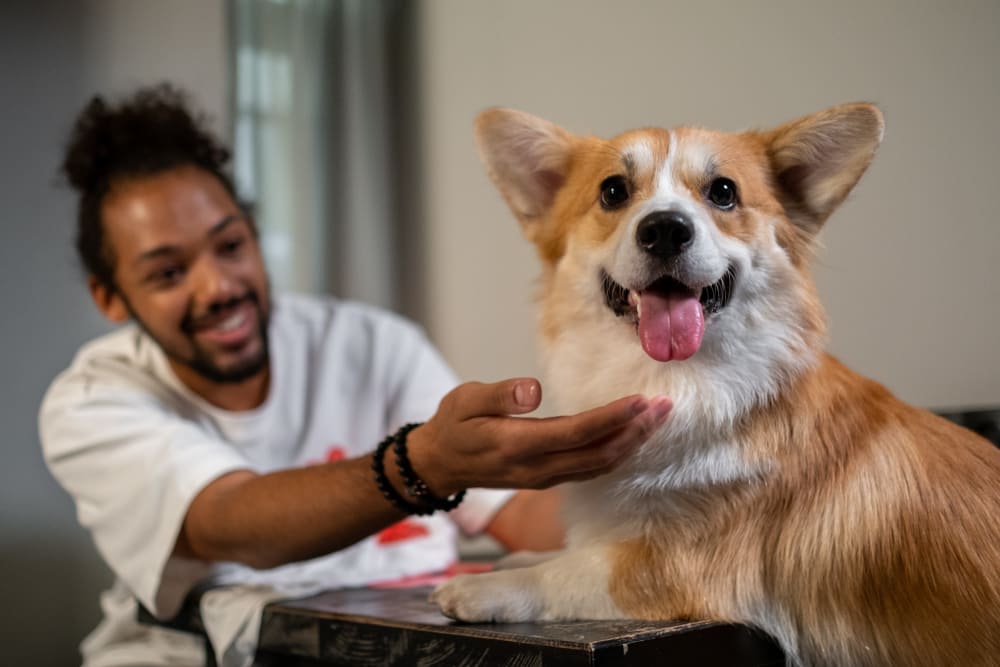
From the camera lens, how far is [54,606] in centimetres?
235

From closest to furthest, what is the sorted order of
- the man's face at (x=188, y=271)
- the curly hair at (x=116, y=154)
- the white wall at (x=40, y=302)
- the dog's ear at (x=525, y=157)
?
the dog's ear at (x=525, y=157)
the man's face at (x=188, y=271)
the curly hair at (x=116, y=154)
the white wall at (x=40, y=302)

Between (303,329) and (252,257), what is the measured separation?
26 centimetres

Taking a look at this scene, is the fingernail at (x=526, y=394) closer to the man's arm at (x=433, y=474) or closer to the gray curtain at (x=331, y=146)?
the man's arm at (x=433, y=474)

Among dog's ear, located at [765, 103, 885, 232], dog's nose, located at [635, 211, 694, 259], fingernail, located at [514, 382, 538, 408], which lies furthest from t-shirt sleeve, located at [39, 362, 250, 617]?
dog's ear, located at [765, 103, 885, 232]

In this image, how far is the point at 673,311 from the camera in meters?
1.02

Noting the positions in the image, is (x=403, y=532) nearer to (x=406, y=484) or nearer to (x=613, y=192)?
(x=406, y=484)

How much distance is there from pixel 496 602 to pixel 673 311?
0.40 meters

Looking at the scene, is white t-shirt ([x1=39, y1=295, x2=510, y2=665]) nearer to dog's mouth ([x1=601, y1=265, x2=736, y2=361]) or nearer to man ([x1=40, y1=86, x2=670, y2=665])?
man ([x1=40, y1=86, x2=670, y2=665])

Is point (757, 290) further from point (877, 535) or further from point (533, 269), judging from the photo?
point (533, 269)

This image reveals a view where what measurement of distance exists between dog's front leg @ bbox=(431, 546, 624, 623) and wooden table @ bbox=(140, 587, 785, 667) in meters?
0.02

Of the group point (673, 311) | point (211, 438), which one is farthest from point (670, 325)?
point (211, 438)

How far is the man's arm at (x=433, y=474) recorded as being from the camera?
937 mm

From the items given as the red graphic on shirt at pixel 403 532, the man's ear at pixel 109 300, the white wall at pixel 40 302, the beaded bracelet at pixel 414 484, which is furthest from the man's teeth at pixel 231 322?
the white wall at pixel 40 302

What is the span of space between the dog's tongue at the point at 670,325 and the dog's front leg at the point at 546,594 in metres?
0.25
